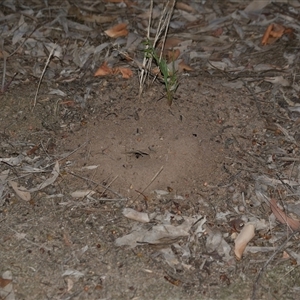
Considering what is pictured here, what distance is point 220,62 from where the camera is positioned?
12.8 ft

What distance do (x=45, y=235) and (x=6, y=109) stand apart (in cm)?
90

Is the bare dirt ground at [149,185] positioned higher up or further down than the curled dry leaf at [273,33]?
further down

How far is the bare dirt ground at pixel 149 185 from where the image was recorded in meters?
2.70

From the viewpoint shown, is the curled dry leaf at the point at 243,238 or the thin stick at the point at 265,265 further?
the curled dry leaf at the point at 243,238

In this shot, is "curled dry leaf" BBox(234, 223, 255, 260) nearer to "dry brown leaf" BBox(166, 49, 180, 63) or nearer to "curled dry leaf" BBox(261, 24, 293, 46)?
"dry brown leaf" BBox(166, 49, 180, 63)

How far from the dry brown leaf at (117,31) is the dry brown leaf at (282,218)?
159 centimetres

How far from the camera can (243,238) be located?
112 inches

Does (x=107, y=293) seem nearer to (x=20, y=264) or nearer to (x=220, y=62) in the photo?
(x=20, y=264)

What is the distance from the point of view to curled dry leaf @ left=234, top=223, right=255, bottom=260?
2801 mm


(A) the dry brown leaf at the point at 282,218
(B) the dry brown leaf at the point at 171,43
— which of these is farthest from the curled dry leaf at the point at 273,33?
(A) the dry brown leaf at the point at 282,218

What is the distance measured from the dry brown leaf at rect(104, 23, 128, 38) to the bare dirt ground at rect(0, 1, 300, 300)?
0.47 metres

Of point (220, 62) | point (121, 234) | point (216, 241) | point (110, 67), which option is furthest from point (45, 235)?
point (220, 62)

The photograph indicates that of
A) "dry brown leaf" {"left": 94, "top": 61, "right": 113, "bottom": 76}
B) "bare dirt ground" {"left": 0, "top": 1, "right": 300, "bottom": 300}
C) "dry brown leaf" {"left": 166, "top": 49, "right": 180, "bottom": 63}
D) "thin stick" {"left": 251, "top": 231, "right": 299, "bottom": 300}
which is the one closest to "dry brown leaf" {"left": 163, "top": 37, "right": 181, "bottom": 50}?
"dry brown leaf" {"left": 166, "top": 49, "right": 180, "bottom": 63}

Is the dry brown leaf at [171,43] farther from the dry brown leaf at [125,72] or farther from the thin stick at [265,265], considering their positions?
the thin stick at [265,265]
